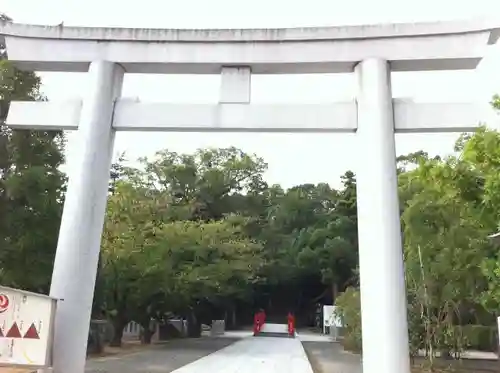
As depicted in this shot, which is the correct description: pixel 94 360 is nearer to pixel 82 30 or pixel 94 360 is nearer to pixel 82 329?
pixel 82 329

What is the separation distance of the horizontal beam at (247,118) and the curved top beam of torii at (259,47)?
0.65m

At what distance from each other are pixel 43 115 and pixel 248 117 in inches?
114

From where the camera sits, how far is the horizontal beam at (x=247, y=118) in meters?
A: 6.74

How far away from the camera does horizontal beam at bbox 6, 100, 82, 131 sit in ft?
23.0

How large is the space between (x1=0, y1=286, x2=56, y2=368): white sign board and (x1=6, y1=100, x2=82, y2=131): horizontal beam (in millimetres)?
2382

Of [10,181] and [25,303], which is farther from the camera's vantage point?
[10,181]

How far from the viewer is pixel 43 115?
23.0 feet

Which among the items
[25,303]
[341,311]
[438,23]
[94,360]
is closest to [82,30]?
[25,303]

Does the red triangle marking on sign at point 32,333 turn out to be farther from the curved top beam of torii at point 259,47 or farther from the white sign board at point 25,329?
the curved top beam of torii at point 259,47

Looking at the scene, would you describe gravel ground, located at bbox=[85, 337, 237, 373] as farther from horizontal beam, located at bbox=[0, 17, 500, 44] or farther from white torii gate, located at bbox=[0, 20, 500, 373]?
horizontal beam, located at bbox=[0, 17, 500, 44]

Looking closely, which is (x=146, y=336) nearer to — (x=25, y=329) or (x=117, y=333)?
(x=117, y=333)

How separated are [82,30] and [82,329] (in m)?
4.11

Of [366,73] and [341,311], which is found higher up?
[366,73]

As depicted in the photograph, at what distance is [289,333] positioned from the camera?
3088 cm
